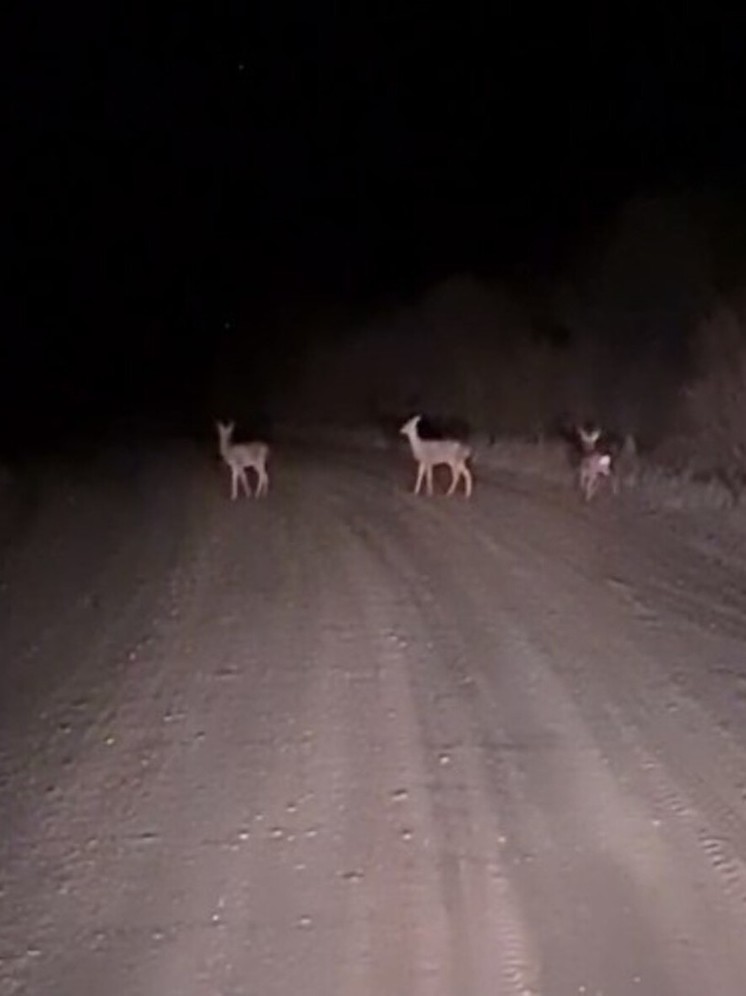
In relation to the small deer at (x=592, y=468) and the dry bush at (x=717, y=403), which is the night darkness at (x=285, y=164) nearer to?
the dry bush at (x=717, y=403)

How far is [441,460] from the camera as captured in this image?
13.0 ft

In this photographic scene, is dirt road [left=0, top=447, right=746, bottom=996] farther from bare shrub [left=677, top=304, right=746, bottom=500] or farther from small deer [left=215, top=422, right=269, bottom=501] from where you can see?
bare shrub [left=677, top=304, right=746, bottom=500]

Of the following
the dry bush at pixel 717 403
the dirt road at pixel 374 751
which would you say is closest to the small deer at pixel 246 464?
the dirt road at pixel 374 751

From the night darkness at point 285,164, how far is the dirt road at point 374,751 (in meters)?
1.27

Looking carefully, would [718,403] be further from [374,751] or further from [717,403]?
[374,751]

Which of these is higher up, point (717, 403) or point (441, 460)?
point (717, 403)

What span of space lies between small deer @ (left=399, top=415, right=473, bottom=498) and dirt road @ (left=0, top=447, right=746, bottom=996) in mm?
115

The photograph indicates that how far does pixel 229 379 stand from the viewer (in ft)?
17.0

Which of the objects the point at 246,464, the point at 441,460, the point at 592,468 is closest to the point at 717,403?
the point at 592,468

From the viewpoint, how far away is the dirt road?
6.86ft

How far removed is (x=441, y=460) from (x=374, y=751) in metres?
1.45

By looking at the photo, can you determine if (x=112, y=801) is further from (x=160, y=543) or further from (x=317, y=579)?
(x=160, y=543)

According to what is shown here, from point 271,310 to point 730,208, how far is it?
151 centimetres

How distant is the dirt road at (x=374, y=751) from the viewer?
2.09m
